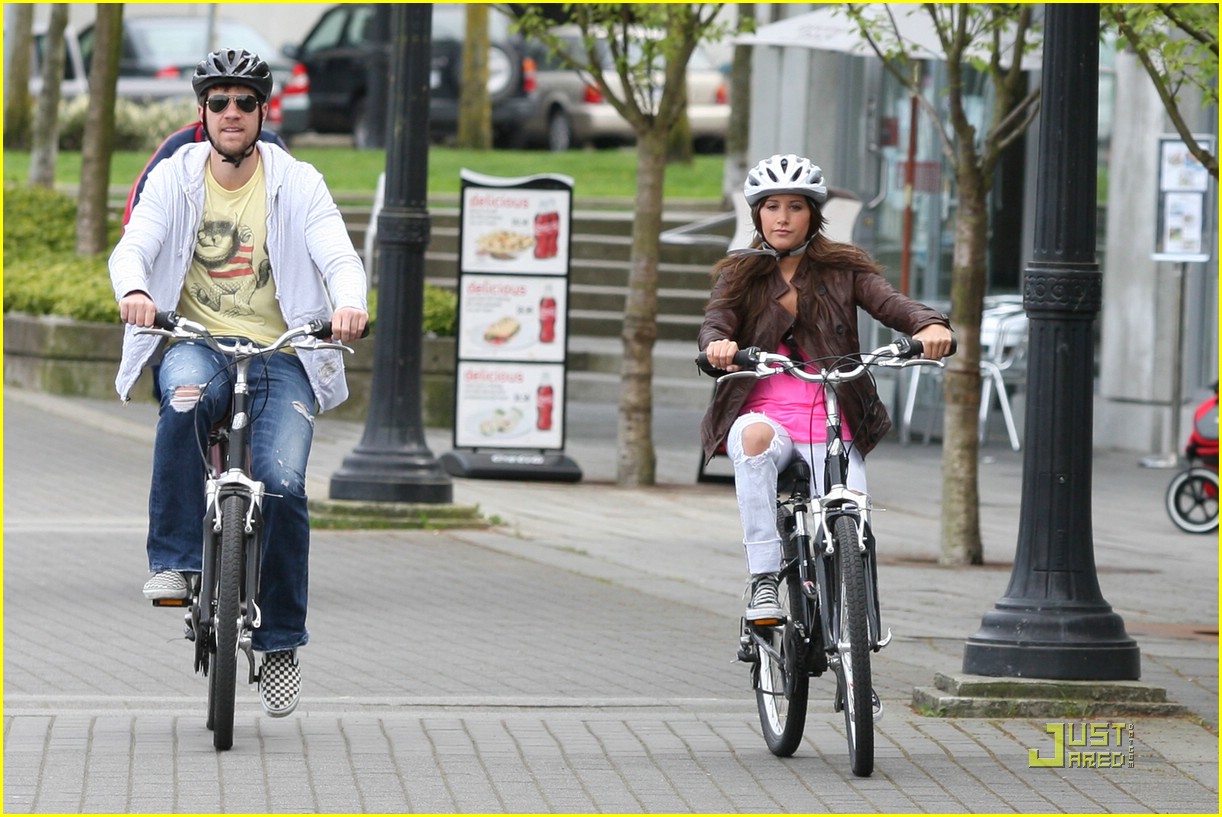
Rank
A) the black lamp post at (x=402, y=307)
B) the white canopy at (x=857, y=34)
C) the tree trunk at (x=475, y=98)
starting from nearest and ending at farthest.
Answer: the black lamp post at (x=402, y=307) < the white canopy at (x=857, y=34) < the tree trunk at (x=475, y=98)

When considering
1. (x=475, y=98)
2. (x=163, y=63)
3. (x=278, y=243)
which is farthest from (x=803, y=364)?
(x=163, y=63)

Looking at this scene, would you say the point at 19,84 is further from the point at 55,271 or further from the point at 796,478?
the point at 796,478

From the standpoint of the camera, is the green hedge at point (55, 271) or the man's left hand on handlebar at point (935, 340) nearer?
the man's left hand on handlebar at point (935, 340)

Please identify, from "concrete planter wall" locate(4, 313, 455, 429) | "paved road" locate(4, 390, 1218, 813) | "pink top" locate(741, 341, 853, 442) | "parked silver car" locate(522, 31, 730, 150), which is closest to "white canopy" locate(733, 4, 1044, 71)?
"paved road" locate(4, 390, 1218, 813)

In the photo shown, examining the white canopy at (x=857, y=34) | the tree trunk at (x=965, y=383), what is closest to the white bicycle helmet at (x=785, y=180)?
the tree trunk at (x=965, y=383)

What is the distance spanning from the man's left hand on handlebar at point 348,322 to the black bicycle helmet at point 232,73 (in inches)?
29.4

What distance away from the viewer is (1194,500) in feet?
44.2

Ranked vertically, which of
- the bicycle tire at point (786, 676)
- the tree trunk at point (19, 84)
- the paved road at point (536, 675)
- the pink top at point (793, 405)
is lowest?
the paved road at point (536, 675)

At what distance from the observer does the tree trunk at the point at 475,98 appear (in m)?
28.7

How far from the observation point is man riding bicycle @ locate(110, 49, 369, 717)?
644cm

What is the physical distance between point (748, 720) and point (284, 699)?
1467mm

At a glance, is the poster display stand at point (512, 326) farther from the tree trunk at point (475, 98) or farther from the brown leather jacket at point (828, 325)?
the tree trunk at point (475, 98)

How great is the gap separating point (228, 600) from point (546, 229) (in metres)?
8.61

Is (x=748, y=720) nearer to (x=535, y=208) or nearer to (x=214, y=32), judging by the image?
(x=535, y=208)
